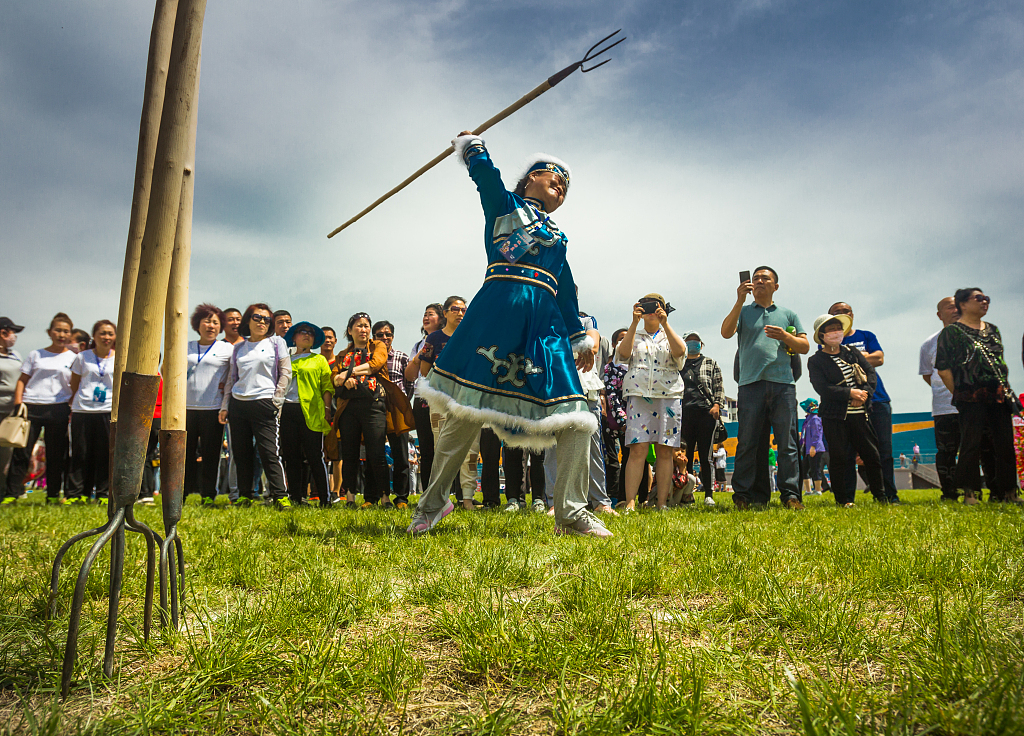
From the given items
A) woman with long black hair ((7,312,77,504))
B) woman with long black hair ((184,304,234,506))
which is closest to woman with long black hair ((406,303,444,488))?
woman with long black hair ((184,304,234,506))

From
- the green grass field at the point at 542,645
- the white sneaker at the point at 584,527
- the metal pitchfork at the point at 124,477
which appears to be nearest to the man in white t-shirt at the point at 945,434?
the green grass field at the point at 542,645

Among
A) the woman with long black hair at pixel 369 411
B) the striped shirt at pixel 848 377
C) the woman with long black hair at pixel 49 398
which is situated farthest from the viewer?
the woman with long black hair at pixel 49 398

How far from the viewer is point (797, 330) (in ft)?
22.0

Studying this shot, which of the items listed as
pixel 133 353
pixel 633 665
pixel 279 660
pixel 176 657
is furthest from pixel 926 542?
pixel 133 353

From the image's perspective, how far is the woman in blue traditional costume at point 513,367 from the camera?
3.96 metres

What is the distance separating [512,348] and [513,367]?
122 mm

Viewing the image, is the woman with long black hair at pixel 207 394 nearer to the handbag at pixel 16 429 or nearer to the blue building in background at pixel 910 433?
the handbag at pixel 16 429

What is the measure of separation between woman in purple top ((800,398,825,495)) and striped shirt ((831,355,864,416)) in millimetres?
7510

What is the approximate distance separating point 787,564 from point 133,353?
2.62 m

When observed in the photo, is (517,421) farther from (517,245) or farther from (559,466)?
(517,245)

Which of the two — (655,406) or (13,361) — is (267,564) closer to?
(655,406)

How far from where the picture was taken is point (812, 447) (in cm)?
1504

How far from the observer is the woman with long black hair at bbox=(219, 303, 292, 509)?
7113 mm

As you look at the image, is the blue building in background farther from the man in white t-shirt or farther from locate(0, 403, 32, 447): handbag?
locate(0, 403, 32, 447): handbag
